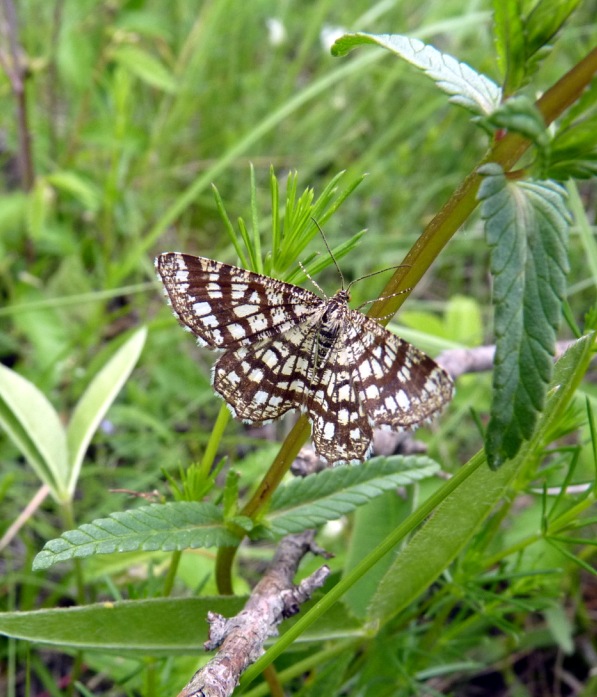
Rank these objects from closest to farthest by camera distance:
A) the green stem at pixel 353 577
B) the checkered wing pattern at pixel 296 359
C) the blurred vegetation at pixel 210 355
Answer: the green stem at pixel 353 577 → the checkered wing pattern at pixel 296 359 → the blurred vegetation at pixel 210 355

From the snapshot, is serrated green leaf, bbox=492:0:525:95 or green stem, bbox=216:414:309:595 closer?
serrated green leaf, bbox=492:0:525:95

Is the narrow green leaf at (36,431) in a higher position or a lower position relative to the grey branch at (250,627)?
lower

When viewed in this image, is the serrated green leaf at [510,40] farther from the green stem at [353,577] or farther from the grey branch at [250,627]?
the grey branch at [250,627]

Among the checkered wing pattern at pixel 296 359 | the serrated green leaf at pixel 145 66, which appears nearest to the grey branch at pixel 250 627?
the checkered wing pattern at pixel 296 359

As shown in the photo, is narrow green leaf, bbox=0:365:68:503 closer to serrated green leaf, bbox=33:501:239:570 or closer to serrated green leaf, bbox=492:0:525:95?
serrated green leaf, bbox=33:501:239:570

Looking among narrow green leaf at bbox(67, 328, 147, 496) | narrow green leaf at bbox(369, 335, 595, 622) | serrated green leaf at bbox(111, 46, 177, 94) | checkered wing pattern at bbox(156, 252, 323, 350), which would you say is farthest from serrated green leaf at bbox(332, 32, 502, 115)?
serrated green leaf at bbox(111, 46, 177, 94)

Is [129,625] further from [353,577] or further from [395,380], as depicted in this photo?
[395,380]

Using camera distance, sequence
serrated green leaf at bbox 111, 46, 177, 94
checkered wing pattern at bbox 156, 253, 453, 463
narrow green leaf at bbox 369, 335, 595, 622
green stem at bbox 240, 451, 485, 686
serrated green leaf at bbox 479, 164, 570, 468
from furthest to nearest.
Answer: serrated green leaf at bbox 111, 46, 177, 94
checkered wing pattern at bbox 156, 253, 453, 463
narrow green leaf at bbox 369, 335, 595, 622
green stem at bbox 240, 451, 485, 686
serrated green leaf at bbox 479, 164, 570, 468
